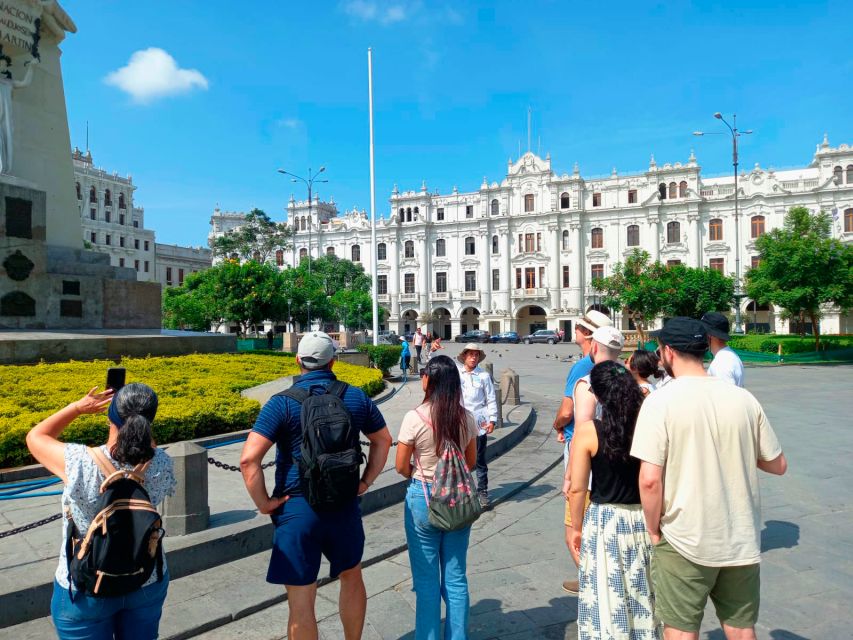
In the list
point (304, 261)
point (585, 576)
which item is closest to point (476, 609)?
point (585, 576)

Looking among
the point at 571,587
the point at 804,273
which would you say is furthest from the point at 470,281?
the point at 571,587

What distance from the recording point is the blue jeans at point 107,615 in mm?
2344

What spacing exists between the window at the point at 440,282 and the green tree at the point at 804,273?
3378 centimetres

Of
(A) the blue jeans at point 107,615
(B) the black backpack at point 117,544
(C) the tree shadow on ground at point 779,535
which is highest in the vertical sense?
(B) the black backpack at point 117,544

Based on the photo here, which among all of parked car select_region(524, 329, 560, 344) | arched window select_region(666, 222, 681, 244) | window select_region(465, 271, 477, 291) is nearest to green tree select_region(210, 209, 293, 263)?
window select_region(465, 271, 477, 291)

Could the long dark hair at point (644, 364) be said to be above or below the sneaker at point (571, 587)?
above

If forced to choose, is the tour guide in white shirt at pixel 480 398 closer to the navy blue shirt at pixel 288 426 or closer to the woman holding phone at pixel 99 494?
the navy blue shirt at pixel 288 426

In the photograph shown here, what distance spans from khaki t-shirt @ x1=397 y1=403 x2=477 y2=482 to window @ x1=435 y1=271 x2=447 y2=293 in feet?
180

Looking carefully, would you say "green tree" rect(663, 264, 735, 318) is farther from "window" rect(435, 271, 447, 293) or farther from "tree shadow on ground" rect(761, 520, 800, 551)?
"tree shadow on ground" rect(761, 520, 800, 551)

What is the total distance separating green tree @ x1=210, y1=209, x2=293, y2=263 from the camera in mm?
51938

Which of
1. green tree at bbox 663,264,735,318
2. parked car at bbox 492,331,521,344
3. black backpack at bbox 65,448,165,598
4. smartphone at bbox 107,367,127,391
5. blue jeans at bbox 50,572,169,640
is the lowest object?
parked car at bbox 492,331,521,344

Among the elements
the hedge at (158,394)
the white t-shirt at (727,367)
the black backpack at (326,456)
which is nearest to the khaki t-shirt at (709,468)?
the black backpack at (326,456)

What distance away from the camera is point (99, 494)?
7.94 ft

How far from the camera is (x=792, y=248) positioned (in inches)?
1011
